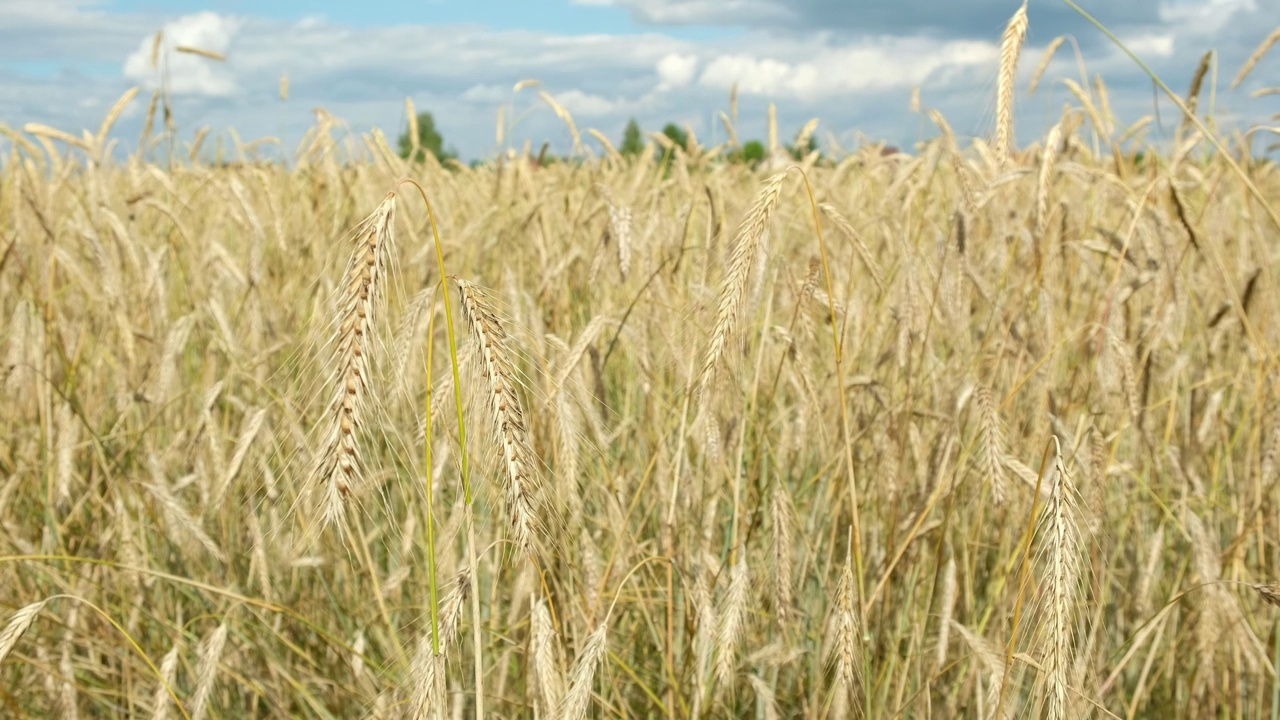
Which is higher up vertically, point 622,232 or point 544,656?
point 622,232

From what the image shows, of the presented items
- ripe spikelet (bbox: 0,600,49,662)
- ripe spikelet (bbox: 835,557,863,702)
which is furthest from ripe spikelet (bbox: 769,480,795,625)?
ripe spikelet (bbox: 0,600,49,662)

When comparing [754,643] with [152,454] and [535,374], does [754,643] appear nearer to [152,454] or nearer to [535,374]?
[535,374]

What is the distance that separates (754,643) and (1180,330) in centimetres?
169

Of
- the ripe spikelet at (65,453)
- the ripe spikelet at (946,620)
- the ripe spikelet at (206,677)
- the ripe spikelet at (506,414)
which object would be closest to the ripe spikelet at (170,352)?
the ripe spikelet at (65,453)

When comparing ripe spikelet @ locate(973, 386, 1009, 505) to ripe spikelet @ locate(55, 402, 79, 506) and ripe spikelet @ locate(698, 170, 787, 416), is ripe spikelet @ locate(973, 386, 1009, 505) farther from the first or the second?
ripe spikelet @ locate(55, 402, 79, 506)

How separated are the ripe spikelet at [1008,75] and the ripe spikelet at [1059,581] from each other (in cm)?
76

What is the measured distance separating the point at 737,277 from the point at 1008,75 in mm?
711

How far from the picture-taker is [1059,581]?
3.00ft

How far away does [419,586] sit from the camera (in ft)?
6.31

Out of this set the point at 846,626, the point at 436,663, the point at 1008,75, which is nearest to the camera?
the point at 436,663

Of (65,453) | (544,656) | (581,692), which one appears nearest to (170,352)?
(65,453)

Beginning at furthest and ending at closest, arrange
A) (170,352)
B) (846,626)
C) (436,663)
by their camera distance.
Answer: (170,352) < (846,626) < (436,663)

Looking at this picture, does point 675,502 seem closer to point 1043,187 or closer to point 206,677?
point 206,677

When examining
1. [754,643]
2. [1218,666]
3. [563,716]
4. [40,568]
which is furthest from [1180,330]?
[40,568]
